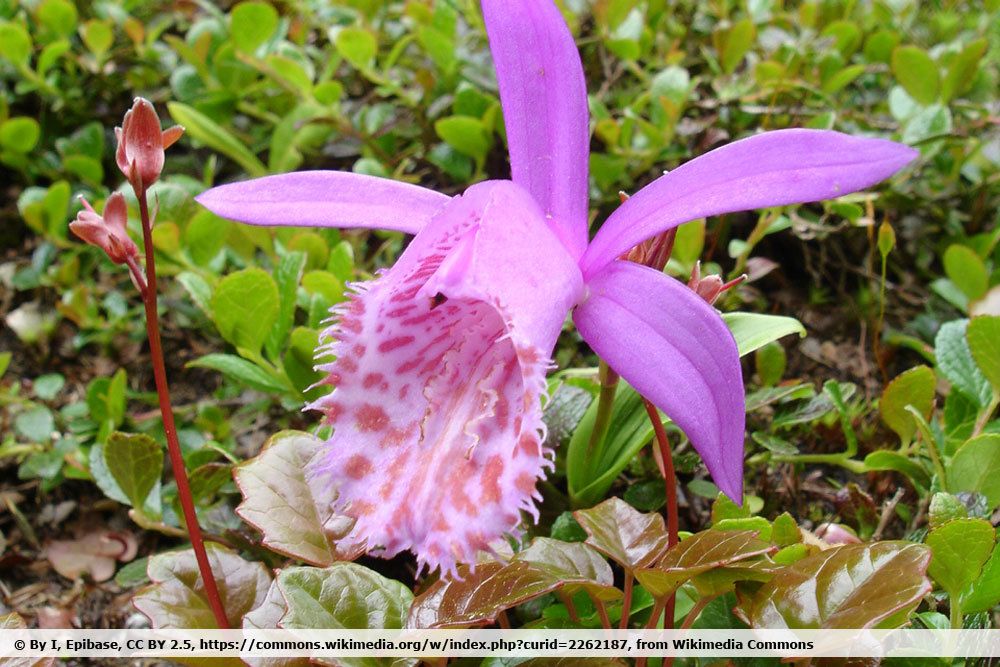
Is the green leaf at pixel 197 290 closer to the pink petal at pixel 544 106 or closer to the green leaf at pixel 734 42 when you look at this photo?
the pink petal at pixel 544 106

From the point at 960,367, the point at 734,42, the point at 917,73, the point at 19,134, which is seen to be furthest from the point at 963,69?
the point at 19,134

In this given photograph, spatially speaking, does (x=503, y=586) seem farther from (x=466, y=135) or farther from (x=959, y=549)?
(x=466, y=135)

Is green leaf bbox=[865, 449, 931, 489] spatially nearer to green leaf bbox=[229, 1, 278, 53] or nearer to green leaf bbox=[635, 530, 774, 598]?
green leaf bbox=[635, 530, 774, 598]

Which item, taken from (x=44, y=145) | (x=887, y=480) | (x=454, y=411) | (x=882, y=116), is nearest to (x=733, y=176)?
(x=454, y=411)

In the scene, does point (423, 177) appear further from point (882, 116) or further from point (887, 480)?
point (887, 480)

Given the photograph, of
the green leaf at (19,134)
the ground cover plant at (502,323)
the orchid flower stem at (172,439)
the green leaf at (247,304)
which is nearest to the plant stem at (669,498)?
the ground cover plant at (502,323)

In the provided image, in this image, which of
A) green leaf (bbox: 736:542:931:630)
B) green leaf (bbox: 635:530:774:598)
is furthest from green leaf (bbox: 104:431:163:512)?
green leaf (bbox: 736:542:931:630)
